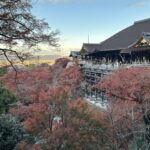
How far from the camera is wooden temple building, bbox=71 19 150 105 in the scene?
A: 24019 millimetres

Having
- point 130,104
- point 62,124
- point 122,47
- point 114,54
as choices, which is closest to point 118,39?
point 114,54

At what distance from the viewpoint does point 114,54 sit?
34812mm

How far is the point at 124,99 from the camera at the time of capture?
17.2m

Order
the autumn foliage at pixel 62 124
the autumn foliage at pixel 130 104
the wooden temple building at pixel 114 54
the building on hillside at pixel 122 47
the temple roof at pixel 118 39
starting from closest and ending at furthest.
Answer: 1. the autumn foliage at pixel 130 104
2. the autumn foliage at pixel 62 124
3. the wooden temple building at pixel 114 54
4. the building on hillside at pixel 122 47
5. the temple roof at pixel 118 39

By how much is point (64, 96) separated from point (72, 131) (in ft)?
10.9

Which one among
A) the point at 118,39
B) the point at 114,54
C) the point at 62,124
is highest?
the point at 118,39

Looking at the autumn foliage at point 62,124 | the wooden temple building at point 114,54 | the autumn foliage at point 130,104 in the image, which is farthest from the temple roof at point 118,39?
the autumn foliage at point 62,124

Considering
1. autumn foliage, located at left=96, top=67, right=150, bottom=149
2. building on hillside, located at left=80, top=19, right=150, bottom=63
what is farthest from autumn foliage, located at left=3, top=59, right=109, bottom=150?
building on hillside, located at left=80, top=19, right=150, bottom=63

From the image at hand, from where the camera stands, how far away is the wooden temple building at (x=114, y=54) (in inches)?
946

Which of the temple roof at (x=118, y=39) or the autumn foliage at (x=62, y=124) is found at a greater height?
the temple roof at (x=118, y=39)

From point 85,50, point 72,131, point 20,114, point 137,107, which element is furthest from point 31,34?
point 85,50

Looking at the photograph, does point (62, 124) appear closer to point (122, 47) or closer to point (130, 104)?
point (130, 104)

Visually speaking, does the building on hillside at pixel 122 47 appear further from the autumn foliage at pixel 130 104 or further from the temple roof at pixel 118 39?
the autumn foliage at pixel 130 104

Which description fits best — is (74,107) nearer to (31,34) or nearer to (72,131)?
(72,131)
